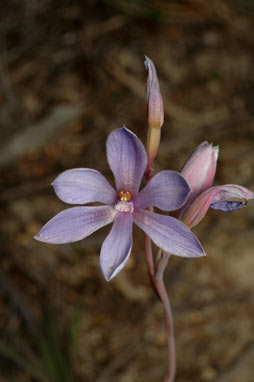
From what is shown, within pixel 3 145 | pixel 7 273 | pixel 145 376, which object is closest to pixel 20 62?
pixel 3 145

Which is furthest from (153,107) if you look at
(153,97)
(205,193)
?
(205,193)

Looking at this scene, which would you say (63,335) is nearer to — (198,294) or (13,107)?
(198,294)

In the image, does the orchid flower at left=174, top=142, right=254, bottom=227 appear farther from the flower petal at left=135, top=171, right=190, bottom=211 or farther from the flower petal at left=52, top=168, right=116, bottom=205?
the flower petal at left=52, top=168, right=116, bottom=205

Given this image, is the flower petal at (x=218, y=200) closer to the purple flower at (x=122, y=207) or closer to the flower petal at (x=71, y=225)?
the purple flower at (x=122, y=207)

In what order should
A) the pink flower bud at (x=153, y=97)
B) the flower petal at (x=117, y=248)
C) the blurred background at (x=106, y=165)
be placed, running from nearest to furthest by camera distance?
the flower petal at (x=117, y=248) → the pink flower bud at (x=153, y=97) → the blurred background at (x=106, y=165)

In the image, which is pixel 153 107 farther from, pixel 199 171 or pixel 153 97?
pixel 199 171

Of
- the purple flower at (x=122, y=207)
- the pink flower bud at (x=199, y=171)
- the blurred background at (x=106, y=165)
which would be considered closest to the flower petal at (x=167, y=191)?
the purple flower at (x=122, y=207)

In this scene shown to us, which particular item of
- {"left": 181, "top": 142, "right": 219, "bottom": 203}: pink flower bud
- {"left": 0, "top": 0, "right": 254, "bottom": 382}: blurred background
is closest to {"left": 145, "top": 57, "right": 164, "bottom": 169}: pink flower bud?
{"left": 181, "top": 142, "right": 219, "bottom": 203}: pink flower bud

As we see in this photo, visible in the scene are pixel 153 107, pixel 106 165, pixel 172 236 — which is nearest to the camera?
pixel 172 236

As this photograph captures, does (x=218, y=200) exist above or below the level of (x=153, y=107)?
below
